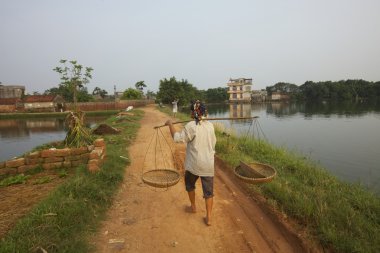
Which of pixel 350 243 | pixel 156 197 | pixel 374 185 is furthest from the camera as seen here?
pixel 374 185

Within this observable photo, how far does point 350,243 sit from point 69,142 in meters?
6.79

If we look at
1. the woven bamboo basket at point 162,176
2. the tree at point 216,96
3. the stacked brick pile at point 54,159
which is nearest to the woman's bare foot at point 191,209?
the woven bamboo basket at point 162,176

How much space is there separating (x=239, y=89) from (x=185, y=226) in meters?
71.8

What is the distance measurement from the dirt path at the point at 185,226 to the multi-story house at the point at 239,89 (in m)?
69.3

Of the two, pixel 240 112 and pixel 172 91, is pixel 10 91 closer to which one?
pixel 172 91

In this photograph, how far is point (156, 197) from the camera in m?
5.11

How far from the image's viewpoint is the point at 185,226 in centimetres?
397

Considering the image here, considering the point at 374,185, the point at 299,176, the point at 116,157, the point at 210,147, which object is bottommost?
the point at 374,185

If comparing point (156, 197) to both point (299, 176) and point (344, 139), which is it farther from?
point (344, 139)

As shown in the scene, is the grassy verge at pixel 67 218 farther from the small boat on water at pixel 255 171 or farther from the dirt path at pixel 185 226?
the small boat on water at pixel 255 171

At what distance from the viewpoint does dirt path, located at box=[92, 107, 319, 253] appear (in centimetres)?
349

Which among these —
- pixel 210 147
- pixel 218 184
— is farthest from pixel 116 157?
pixel 210 147

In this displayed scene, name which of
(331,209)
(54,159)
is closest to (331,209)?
(331,209)

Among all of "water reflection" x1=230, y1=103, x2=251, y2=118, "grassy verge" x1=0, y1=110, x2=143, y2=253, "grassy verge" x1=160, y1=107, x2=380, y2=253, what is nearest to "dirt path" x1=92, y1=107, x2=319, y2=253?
"grassy verge" x1=0, y1=110, x2=143, y2=253
